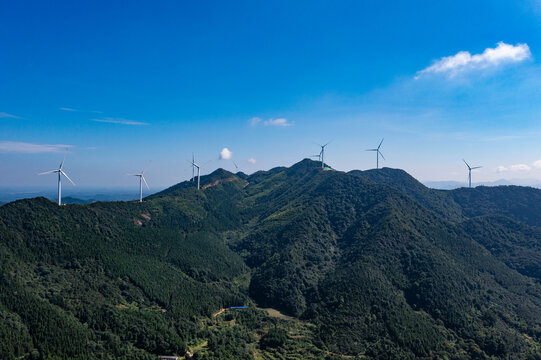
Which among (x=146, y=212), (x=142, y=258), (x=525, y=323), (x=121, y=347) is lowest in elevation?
(x=525, y=323)

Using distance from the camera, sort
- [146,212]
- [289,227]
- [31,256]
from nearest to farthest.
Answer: [31,256] → [146,212] → [289,227]

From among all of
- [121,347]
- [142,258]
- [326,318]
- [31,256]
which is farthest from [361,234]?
[31,256]

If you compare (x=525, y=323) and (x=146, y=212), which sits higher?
(x=146, y=212)

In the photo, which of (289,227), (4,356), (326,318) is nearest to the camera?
(4,356)

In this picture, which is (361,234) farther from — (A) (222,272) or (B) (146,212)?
(B) (146,212)

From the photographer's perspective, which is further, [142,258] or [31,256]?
[142,258]

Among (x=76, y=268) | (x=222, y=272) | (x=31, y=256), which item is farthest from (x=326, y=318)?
(x=31, y=256)
